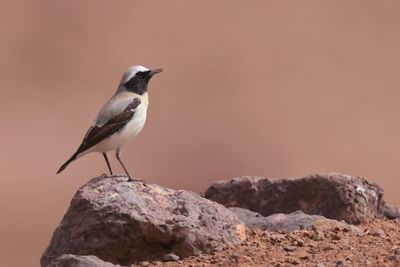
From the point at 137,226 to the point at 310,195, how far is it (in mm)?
2820

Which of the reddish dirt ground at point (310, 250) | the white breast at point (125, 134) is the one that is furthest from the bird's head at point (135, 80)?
the reddish dirt ground at point (310, 250)

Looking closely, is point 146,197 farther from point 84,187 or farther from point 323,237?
point 323,237

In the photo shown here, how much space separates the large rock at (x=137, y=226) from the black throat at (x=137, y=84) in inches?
73.5

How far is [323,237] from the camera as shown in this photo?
8.48m

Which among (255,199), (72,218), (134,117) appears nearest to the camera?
(72,218)

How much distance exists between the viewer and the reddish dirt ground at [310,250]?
299 inches

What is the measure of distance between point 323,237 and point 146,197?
64.3 inches

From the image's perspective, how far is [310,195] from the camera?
10.3m

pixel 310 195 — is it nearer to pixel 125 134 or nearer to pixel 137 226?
pixel 125 134

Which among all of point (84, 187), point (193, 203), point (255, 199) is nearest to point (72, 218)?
point (84, 187)

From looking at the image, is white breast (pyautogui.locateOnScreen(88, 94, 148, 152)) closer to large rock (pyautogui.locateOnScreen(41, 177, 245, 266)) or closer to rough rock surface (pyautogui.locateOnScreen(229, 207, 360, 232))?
large rock (pyautogui.locateOnScreen(41, 177, 245, 266))

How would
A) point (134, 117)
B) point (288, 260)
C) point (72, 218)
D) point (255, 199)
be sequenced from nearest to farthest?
point (288, 260) → point (72, 218) → point (134, 117) → point (255, 199)

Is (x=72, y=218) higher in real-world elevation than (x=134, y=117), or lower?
lower

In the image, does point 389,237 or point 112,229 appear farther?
point 389,237
